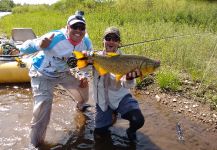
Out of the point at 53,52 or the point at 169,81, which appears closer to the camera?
the point at 53,52

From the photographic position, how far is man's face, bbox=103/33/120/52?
15.0 ft

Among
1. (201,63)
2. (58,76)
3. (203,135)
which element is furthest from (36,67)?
(201,63)

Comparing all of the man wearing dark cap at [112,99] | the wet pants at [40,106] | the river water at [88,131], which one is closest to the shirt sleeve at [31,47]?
the wet pants at [40,106]

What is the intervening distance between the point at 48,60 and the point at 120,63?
3.81 ft

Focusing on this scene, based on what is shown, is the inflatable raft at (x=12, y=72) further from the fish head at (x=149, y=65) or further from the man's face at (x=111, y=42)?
the fish head at (x=149, y=65)

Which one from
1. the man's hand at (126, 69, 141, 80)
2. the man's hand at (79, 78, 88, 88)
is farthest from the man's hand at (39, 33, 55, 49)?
the man's hand at (79, 78, 88, 88)

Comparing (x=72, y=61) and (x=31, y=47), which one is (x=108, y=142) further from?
(x=31, y=47)

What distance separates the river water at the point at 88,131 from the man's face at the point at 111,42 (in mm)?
1526

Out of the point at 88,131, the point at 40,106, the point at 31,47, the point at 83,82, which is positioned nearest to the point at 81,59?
the point at 31,47

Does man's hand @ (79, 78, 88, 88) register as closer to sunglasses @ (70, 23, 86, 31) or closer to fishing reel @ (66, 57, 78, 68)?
fishing reel @ (66, 57, 78, 68)

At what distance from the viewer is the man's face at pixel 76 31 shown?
456 cm

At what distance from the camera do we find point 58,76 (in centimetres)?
507

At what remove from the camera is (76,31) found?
15.2ft

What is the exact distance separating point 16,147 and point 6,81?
3.23 meters
